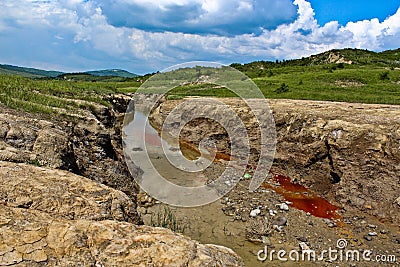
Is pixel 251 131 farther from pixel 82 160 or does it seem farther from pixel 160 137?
pixel 82 160

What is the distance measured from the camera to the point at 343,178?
15070mm

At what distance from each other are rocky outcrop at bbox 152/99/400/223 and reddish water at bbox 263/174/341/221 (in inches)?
17.4

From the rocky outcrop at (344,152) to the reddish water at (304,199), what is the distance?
0.44 m

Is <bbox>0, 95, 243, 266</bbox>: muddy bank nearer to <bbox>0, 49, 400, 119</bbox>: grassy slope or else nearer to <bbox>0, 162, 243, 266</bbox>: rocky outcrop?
<bbox>0, 162, 243, 266</bbox>: rocky outcrop

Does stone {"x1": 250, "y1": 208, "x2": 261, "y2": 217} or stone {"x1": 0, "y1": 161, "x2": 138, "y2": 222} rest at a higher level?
stone {"x1": 0, "y1": 161, "x2": 138, "y2": 222}

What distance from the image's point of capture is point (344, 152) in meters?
15.2

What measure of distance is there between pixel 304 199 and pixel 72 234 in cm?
1359

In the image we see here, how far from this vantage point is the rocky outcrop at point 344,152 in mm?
13570

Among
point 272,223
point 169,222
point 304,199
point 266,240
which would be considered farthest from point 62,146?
point 304,199

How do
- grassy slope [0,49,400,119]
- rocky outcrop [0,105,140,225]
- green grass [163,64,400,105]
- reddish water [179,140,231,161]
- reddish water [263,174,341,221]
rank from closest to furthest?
rocky outcrop [0,105,140,225] → grassy slope [0,49,400,119] → reddish water [263,174,341,221] → reddish water [179,140,231,161] → green grass [163,64,400,105]

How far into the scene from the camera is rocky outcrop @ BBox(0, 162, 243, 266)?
3684 millimetres

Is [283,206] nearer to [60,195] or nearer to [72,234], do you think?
[60,195]

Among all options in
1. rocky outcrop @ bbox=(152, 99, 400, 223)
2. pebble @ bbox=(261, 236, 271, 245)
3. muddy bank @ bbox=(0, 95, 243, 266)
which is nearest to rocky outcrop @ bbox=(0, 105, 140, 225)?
muddy bank @ bbox=(0, 95, 243, 266)

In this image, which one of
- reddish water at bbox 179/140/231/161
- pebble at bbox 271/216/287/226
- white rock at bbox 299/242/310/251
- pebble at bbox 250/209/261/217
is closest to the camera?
white rock at bbox 299/242/310/251
